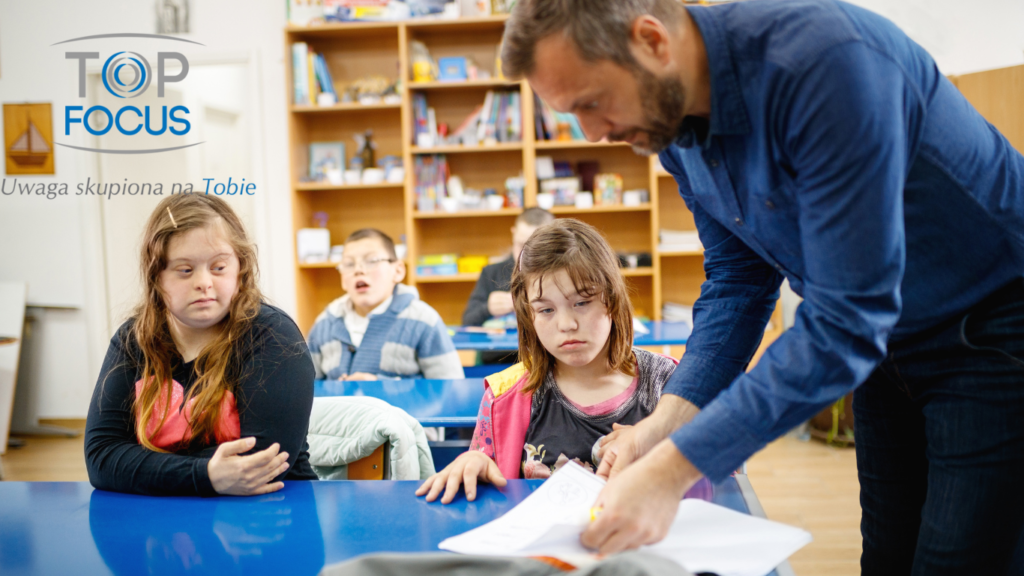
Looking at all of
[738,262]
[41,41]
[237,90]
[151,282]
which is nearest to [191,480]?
[151,282]

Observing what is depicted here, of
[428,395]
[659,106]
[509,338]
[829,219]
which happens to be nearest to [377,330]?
[509,338]

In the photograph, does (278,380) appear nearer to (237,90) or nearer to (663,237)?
(663,237)

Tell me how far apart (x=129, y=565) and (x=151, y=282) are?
0.65 meters

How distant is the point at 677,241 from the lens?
4.41 metres

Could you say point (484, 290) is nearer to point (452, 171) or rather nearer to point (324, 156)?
point (452, 171)

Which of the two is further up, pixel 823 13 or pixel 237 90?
pixel 237 90

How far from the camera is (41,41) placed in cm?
460

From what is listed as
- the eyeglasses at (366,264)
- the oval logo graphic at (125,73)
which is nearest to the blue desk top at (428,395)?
the eyeglasses at (366,264)

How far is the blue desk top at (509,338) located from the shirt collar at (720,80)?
193 centimetres

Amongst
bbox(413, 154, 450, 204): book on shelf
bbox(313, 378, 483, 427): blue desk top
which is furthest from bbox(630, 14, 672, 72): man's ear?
bbox(413, 154, 450, 204): book on shelf

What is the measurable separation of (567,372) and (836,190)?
88cm

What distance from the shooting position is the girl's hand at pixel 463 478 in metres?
1.06

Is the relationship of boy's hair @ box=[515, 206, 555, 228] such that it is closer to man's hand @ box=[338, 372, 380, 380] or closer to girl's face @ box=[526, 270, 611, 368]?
man's hand @ box=[338, 372, 380, 380]

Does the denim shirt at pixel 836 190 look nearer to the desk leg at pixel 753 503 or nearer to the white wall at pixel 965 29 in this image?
the desk leg at pixel 753 503
